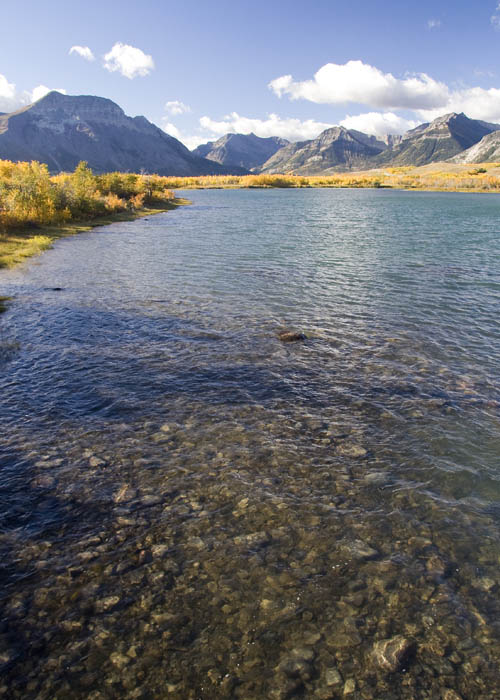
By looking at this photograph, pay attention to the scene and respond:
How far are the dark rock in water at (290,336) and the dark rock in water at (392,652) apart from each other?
13.3 meters

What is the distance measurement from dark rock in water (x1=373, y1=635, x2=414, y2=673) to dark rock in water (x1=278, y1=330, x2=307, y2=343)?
13348 millimetres

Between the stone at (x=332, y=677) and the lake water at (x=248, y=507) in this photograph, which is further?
the lake water at (x=248, y=507)

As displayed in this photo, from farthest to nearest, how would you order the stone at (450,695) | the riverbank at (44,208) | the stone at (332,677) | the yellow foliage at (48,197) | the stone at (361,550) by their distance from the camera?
1. the yellow foliage at (48,197)
2. the riverbank at (44,208)
3. the stone at (361,550)
4. the stone at (332,677)
5. the stone at (450,695)

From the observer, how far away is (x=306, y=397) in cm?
1406

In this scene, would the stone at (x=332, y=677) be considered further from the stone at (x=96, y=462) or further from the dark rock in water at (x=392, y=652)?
the stone at (x=96, y=462)

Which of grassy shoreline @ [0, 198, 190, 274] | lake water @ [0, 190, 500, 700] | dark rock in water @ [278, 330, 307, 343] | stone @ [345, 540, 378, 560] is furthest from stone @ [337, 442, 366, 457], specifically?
grassy shoreline @ [0, 198, 190, 274]

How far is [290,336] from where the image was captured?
19.1 m

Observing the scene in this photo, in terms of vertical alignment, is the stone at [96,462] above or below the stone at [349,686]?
above

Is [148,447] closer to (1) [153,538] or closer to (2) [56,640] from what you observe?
(1) [153,538]

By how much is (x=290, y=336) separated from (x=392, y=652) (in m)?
13.8

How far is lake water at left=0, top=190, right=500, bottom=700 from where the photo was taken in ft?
20.3

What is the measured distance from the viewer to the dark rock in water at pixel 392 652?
6164mm

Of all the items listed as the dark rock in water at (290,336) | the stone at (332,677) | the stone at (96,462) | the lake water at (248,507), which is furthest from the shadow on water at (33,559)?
the dark rock in water at (290,336)

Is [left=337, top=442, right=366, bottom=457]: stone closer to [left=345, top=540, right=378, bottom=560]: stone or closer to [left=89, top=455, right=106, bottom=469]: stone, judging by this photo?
[left=345, top=540, right=378, bottom=560]: stone
